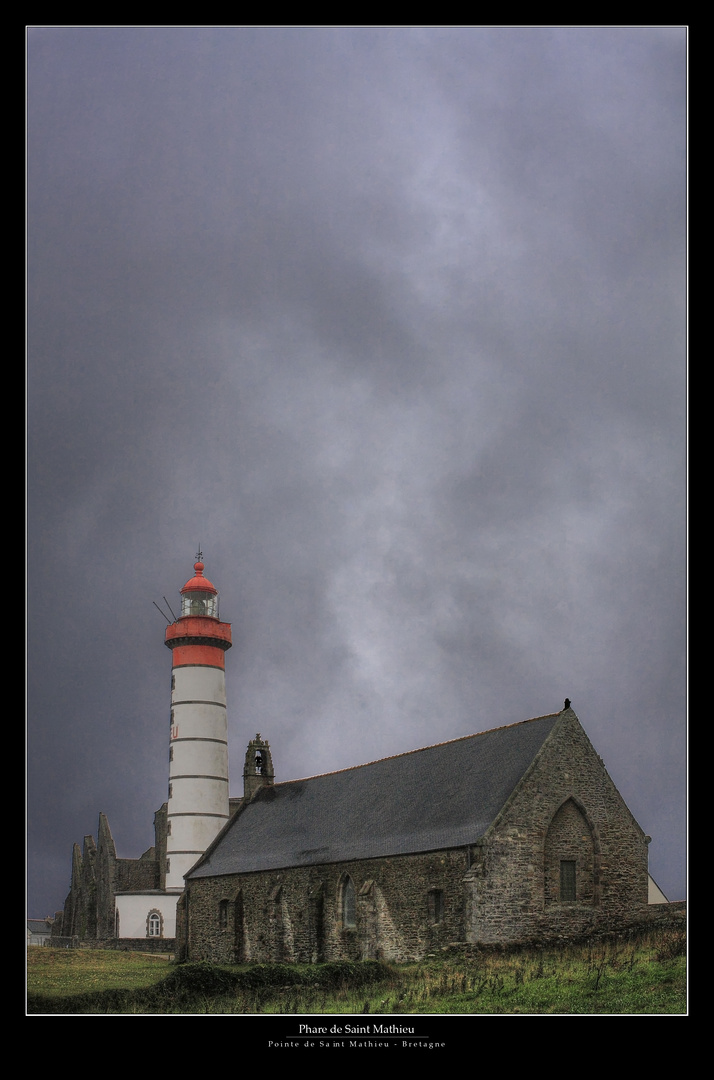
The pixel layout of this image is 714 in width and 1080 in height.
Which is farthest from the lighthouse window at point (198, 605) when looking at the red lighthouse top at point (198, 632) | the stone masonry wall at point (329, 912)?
the stone masonry wall at point (329, 912)

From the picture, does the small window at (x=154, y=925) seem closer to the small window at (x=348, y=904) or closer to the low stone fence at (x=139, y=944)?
the low stone fence at (x=139, y=944)

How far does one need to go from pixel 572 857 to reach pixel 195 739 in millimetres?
22686

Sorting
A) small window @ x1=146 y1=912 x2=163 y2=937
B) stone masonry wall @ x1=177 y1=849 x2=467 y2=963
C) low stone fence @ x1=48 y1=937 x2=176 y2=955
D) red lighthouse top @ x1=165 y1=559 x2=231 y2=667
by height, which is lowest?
A: low stone fence @ x1=48 y1=937 x2=176 y2=955

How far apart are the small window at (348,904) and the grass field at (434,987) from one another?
14.7 ft

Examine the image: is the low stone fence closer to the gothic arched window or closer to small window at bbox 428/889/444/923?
the gothic arched window

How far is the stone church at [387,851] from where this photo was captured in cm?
3022

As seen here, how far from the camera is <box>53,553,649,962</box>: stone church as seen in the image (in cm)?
3022

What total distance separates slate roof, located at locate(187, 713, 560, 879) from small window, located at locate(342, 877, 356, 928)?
2.82 feet

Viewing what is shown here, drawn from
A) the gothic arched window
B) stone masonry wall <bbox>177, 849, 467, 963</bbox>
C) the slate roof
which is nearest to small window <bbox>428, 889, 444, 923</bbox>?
stone masonry wall <bbox>177, 849, 467, 963</bbox>

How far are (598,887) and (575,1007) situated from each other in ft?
32.5

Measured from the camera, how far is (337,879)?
35094 millimetres
